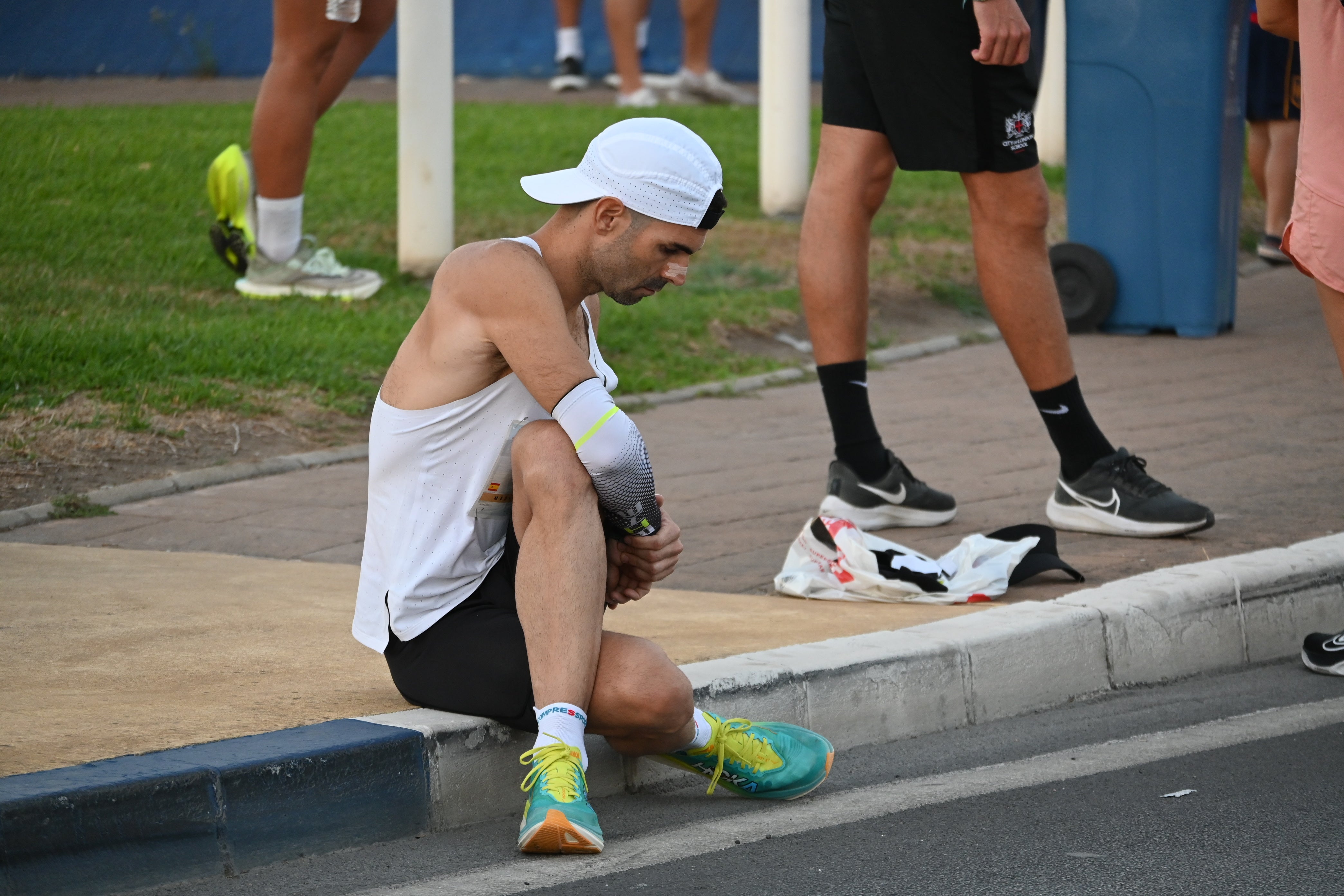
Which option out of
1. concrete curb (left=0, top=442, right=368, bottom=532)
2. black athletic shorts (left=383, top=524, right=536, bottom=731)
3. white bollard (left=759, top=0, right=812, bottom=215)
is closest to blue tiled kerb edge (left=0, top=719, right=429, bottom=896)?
black athletic shorts (left=383, top=524, right=536, bottom=731)

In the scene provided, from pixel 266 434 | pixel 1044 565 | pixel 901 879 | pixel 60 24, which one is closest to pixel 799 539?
pixel 1044 565

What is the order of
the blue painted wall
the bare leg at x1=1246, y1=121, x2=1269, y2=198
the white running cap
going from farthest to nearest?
the blue painted wall → the bare leg at x1=1246, y1=121, x2=1269, y2=198 → the white running cap

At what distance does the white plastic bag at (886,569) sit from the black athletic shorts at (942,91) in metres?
1.04

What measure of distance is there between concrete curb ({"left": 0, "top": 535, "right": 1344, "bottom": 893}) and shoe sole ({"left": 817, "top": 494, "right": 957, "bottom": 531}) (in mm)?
851

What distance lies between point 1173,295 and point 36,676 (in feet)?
18.5

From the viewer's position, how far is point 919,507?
4906 millimetres

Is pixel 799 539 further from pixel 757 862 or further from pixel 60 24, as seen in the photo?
pixel 60 24

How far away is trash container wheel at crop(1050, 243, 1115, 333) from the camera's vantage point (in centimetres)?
777

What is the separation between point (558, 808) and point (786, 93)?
23.0ft

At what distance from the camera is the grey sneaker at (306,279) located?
7367 mm

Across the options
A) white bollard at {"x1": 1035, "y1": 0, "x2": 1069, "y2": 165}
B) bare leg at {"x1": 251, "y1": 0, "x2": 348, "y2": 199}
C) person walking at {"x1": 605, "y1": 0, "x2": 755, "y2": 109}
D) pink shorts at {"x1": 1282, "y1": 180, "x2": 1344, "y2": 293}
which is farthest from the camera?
person walking at {"x1": 605, "y1": 0, "x2": 755, "y2": 109}

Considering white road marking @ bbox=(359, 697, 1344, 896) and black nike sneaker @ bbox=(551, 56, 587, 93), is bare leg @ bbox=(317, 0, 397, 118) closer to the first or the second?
white road marking @ bbox=(359, 697, 1344, 896)

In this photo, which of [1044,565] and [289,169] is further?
[289,169]

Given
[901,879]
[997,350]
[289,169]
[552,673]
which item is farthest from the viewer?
[997,350]
